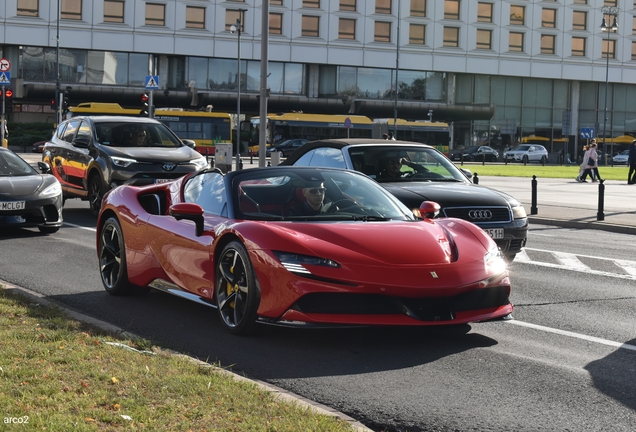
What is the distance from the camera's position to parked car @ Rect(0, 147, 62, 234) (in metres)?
14.3

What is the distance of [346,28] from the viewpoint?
250 ft

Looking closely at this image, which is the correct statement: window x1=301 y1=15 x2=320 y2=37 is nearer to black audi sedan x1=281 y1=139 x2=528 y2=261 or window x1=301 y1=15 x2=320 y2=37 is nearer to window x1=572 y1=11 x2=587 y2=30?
window x1=572 y1=11 x2=587 y2=30

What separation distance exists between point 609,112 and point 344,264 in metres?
83.3

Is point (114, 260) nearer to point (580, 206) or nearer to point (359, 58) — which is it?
point (580, 206)

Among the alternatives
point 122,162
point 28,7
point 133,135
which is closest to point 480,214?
point 122,162

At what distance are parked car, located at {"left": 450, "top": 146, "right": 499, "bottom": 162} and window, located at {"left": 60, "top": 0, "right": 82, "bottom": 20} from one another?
29708mm

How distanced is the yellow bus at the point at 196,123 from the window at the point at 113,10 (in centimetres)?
1079

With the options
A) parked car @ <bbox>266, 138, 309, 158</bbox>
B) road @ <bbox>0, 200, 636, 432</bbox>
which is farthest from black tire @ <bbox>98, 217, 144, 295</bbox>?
parked car @ <bbox>266, 138, 309, 158</bbox>

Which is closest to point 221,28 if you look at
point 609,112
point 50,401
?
point 609,112

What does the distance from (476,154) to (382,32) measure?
1213cm

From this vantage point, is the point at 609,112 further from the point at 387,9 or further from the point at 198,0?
the point at 198,0

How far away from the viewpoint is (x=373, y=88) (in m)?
77.9

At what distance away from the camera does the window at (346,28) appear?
250 ft

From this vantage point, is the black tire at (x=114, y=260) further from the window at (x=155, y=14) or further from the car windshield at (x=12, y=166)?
the window at (x=155, y=14)
